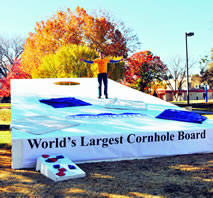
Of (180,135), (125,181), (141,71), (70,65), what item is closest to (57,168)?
(125,181)

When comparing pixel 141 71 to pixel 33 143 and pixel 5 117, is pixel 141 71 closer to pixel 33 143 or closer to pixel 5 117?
pixel 5 117

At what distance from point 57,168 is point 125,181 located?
111 centimetres

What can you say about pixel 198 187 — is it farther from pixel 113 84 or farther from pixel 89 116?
pixel 113 84

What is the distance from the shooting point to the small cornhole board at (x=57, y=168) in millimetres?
4590

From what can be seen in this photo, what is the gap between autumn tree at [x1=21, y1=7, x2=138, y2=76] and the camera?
1118 inches

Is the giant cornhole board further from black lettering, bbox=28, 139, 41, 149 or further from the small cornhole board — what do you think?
the small cornhole board

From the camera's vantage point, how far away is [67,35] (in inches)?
1118

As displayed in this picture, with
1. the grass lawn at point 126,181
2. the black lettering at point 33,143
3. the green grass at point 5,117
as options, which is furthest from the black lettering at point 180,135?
the green grass at point 5,117

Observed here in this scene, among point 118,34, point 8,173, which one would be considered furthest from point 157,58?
point 8,173

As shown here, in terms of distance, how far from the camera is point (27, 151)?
5.26m

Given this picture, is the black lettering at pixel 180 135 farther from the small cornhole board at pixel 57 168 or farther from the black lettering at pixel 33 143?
the black lettering at pixel 33 143

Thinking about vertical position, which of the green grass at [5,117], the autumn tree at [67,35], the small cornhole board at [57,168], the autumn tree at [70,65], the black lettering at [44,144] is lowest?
the green grass at [5,117]

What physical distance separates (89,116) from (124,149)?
1.82 meters

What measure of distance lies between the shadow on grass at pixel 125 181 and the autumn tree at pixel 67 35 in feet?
78.2
